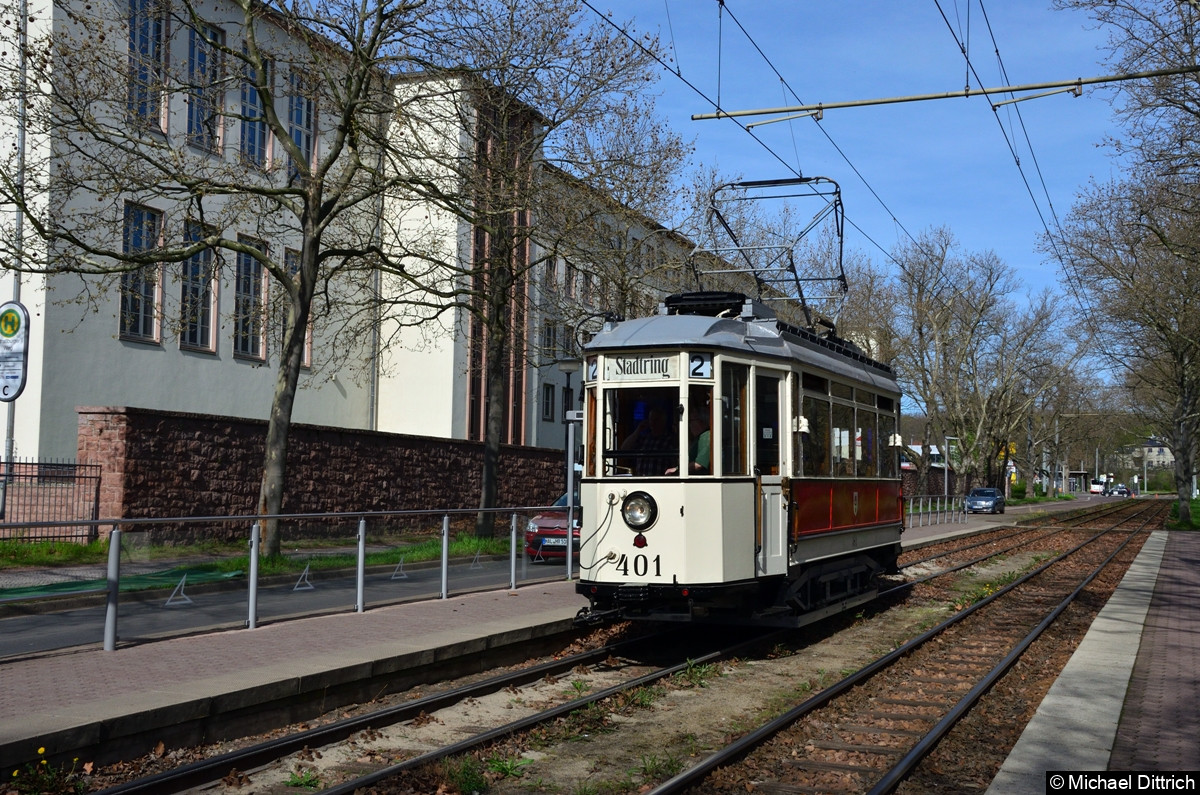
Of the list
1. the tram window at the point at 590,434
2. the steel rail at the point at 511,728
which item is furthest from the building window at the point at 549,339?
the steel rail at the point at 511,728

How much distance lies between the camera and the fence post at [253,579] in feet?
A: 35.0

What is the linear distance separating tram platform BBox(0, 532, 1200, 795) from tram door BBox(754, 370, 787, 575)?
7.78ft

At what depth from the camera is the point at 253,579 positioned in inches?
424

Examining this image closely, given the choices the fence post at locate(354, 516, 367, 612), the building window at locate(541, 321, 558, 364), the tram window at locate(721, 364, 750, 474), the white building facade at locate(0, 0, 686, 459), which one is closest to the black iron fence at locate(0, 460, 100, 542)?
the white building facade at locate(0, 0, 686, 459)

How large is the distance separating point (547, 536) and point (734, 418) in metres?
5.86

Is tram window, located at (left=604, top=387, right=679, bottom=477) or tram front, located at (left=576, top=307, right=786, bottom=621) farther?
tram window, located at (left=604, top=387, right=679, bottom=477)

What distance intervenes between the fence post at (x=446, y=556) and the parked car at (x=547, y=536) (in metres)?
1.87

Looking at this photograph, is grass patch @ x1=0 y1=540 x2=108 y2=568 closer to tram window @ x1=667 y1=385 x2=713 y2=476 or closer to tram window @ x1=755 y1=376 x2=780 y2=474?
tram window @ x1=667 y1=385 x2=713 y2=476

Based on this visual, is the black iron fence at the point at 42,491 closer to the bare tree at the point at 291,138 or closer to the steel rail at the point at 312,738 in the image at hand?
the bare tree at the point at 291,138

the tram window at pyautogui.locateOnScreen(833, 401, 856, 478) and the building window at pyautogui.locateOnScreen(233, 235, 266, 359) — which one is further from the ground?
the building window at pyautogui.locateOnScreen(233, 235, 266, 359)

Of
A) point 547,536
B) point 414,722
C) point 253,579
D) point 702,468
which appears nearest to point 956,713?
point 702,468

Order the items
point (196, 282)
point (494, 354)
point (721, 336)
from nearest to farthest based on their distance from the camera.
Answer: point (721, 336), point (494, 354), point (196, 282)

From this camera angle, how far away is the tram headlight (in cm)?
1041

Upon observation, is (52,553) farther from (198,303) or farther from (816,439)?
(198,303)
